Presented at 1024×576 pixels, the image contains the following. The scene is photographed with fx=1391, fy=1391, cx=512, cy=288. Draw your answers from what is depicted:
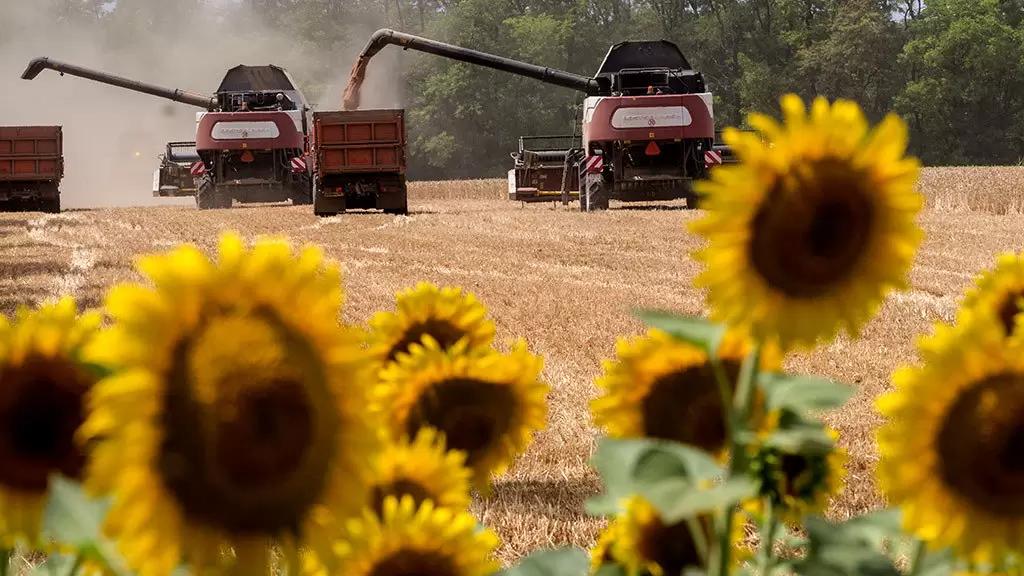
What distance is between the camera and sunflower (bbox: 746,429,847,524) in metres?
1.06

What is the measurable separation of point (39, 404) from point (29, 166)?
28132 mm

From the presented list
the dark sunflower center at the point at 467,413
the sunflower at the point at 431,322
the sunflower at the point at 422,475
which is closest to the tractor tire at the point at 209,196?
the sunflower at the point at 431,322

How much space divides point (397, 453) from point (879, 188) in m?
0.46

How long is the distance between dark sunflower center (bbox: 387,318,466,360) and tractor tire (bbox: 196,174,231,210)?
25.9 metres

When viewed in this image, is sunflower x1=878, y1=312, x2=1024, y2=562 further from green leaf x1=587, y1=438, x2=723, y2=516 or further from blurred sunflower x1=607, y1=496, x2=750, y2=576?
blurred sunflower x1=607, y1=496, x2=750, y2=576

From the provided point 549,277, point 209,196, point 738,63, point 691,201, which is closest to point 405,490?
point 549,277

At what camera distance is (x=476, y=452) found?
1365 millimetres

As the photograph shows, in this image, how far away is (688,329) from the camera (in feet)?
3.12

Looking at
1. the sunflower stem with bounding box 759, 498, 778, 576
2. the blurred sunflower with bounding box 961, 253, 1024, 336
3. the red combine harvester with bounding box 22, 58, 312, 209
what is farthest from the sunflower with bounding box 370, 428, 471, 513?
the red combine harvester with bounding box 22, 58, 312, 209

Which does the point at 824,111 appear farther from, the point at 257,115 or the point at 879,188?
the point at 257,115

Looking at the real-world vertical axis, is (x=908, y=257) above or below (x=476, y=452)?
above

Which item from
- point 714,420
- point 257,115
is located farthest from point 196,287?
point 257,115

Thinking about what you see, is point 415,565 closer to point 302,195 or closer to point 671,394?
point 671,394

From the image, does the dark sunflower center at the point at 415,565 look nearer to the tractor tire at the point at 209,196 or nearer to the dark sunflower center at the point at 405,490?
the dark sunflower center at the point at 405,490
